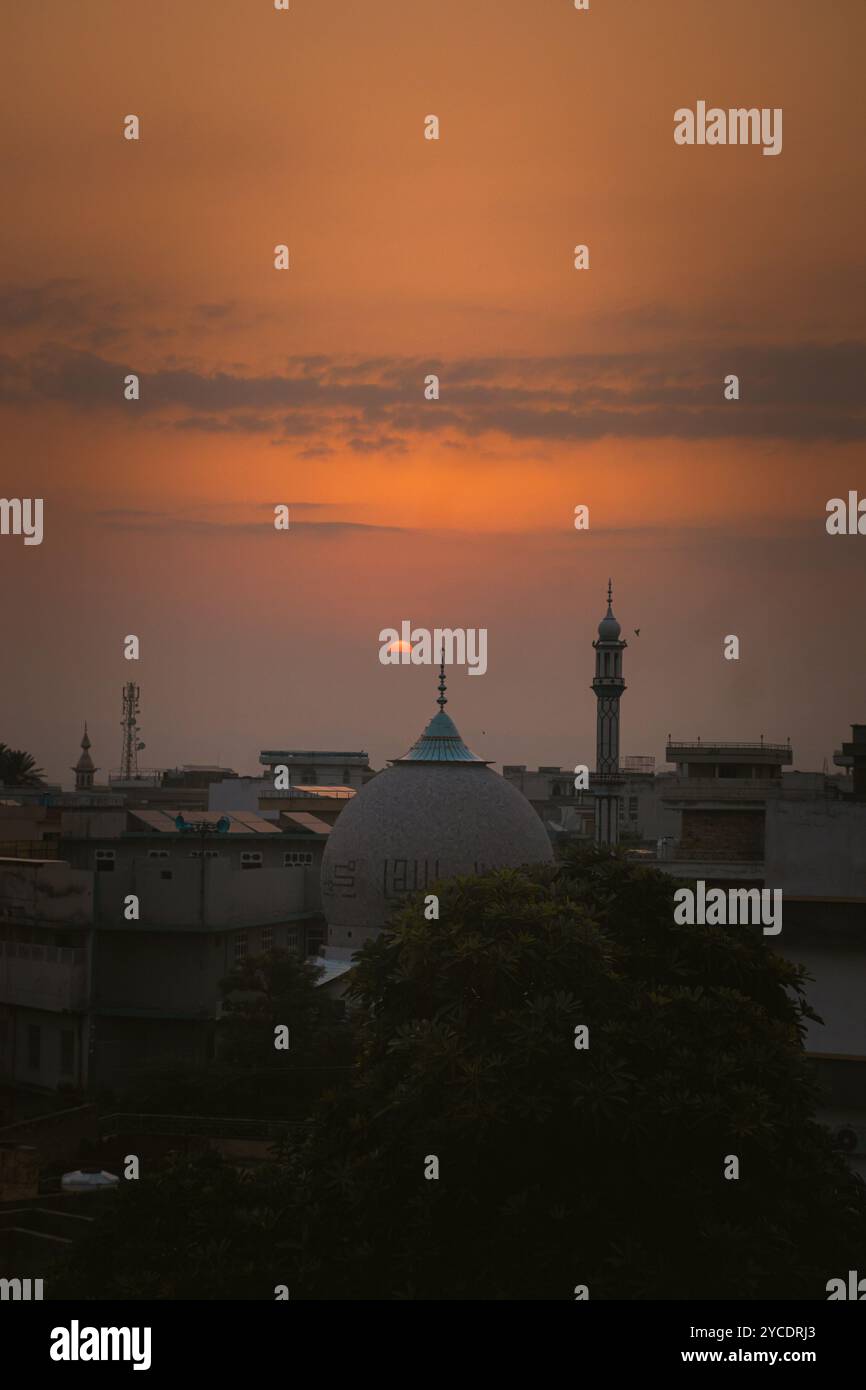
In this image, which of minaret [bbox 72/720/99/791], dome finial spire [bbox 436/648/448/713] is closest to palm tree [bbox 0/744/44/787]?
minaret [bbox 72/720/99/791]

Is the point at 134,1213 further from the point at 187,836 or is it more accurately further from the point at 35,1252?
the point at 187,836

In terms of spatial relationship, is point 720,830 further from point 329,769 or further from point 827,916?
point 329,769

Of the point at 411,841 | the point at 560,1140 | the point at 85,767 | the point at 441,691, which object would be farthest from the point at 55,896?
the point at 85,767

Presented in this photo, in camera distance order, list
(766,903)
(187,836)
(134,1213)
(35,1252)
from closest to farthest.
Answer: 1. (134,1213)
2. (35,1252)
3. (766,903)
4. (187,836)

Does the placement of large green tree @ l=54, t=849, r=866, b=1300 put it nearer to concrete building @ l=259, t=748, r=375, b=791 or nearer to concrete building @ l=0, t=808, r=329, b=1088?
concrete building @ l=0, t=808, r=329, b=1088

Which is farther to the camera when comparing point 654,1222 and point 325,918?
point 325,918

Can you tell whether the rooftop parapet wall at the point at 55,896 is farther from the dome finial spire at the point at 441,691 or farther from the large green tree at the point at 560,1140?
the large green tree at the point at 560,1140

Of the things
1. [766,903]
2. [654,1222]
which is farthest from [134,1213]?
[766,903]

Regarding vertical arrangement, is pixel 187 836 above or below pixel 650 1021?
above
